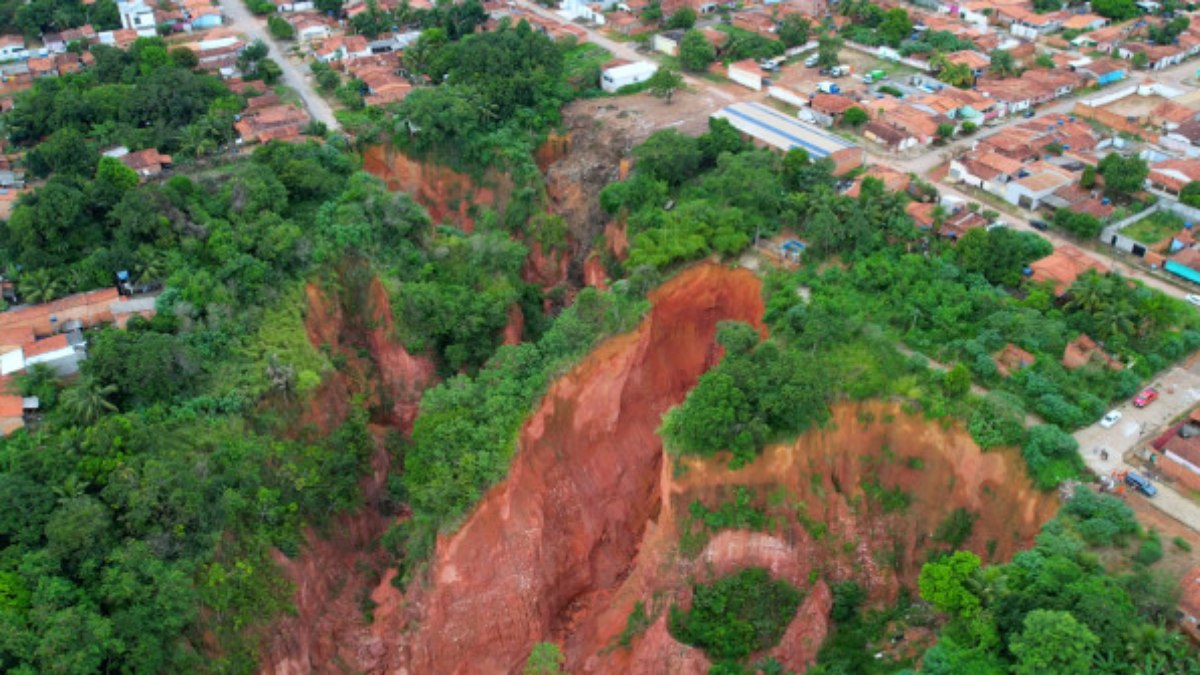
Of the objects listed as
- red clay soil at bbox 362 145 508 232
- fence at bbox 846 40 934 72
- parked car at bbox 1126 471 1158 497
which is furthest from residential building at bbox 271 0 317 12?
parked car at bbox 1126 471 1158 497

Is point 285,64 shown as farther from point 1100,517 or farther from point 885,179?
point 1100,517

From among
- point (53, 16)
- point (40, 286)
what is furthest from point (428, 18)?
point (40, 286)

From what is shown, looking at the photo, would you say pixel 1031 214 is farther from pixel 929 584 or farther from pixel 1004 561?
pixel 929 584

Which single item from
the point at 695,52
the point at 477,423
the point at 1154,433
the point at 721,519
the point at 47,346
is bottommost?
the point at 721,519

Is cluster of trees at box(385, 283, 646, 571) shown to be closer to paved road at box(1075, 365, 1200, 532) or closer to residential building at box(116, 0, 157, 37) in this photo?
paved road at box(1075, 365, 1200, 532)

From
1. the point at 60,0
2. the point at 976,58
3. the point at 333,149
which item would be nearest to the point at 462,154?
the point at 333,149

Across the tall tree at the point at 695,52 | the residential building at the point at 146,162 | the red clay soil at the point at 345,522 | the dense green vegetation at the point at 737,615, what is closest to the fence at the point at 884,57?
the tall tree at the point at 695,52

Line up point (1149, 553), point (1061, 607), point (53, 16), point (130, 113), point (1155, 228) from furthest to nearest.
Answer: point (53, 16), point (130, 113), point (1155, 228), point (1149, 553), point (1061, 607)

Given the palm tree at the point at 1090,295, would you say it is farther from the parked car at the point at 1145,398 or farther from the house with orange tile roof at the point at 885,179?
the house with orange tile roof at the point at 885,179
